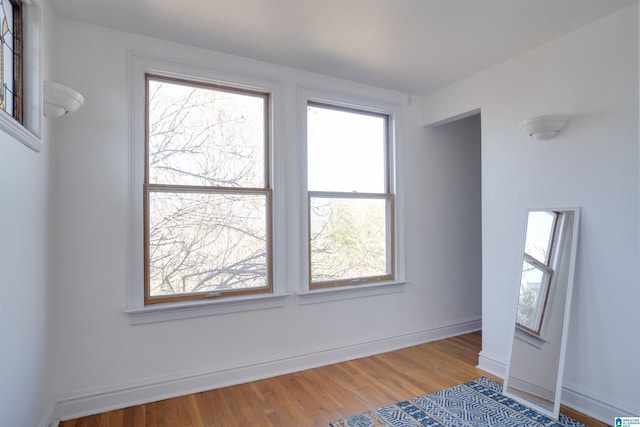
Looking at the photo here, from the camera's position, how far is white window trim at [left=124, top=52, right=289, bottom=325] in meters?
2.53

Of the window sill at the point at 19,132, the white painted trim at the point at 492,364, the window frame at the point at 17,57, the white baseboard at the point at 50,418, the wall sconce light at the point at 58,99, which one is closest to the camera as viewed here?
the window sill at the point at 19,132

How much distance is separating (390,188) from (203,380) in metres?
2.49

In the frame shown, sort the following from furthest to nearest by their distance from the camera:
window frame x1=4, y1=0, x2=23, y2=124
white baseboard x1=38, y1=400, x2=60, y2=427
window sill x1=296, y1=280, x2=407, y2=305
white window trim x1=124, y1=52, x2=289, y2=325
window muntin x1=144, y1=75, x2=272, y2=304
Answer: window sill x1=296, y1=280, x2=407, y2=305, window muntin x1=144, y1=75, x2=272, y2=304, white window trim x1=124, y1=52, x2=289, y2=325, white baseboard x1=38, y1=400, x2=60, y2=427, window frame x1=4, y1=0, x2=23, y2=124

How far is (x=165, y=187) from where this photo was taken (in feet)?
8.68

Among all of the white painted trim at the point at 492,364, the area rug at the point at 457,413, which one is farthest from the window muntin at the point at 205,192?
the white painted trim at the point at 492,364

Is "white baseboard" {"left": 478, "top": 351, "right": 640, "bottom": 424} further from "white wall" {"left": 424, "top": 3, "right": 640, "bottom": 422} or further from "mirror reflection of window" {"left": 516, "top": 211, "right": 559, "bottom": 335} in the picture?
"mirror reflection of window" {"left": 516, "top": 211, "right": 559, "bottom": 335}

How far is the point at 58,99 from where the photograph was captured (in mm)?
1998

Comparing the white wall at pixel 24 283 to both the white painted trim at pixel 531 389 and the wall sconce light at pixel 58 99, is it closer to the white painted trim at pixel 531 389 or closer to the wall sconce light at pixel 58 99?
the wall sconce light at pixel 58 99

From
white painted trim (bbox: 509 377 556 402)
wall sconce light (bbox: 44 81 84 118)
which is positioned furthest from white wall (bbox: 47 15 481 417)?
white painted trim (bbox: 509 377 556 402)

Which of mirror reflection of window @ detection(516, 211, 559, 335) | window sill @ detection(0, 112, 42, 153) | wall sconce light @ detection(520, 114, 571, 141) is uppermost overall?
wall sconce light @ detection(520, 114, 571, 141)

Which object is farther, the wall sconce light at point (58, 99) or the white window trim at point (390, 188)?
the white window trim at point (390, 188)

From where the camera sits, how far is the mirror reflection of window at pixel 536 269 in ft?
8.57

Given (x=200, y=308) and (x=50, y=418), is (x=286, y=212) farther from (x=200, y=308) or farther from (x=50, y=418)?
(x=50, y=418)

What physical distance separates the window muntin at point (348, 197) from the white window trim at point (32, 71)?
197 cm
